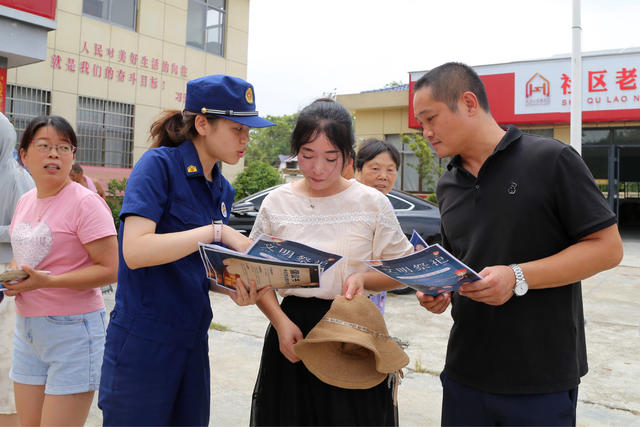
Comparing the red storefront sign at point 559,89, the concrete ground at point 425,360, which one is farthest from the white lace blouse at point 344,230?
the red storefront sign at point 559,89

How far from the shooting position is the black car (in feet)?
21.9

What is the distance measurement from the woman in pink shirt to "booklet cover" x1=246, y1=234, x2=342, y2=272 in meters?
0.97

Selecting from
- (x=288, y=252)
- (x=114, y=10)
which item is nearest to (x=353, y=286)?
(x=288, y=252)

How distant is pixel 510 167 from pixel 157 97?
467 inches

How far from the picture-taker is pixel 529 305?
164 cm

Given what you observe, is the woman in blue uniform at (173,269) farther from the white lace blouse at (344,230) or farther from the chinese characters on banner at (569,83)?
the chinese characters on banner at (569,83)

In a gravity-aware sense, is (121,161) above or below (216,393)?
above

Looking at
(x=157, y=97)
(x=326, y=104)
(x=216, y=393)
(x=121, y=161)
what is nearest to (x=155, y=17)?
(x=157, y=97)

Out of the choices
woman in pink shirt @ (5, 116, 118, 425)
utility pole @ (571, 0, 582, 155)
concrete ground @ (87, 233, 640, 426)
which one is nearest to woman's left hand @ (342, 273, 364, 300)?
woman in pink shirt @ (5, 116, 118, 425)

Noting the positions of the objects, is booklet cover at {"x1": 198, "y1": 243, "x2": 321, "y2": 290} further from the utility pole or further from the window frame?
the window frame

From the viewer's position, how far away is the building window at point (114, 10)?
1121 cm

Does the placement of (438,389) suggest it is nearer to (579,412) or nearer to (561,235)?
(579,412)

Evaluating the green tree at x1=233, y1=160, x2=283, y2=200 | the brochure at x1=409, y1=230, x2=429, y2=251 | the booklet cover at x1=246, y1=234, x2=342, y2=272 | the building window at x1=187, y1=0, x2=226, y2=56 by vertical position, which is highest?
the building window at x1=187, y1=0, x2=226, y2=56

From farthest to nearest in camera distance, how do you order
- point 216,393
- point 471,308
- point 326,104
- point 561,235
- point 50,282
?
point 216,393 → point 50,282 → point 326,104 → point 471,308 → point 561,235
